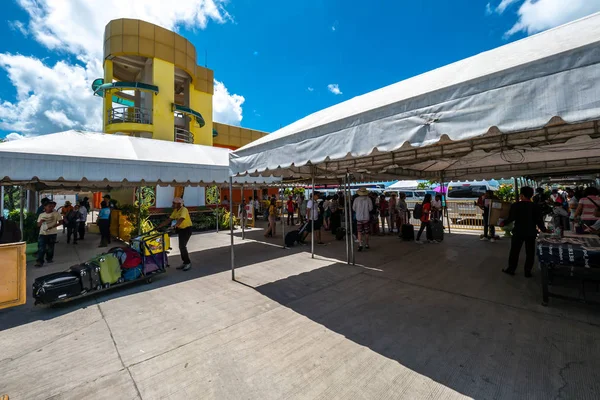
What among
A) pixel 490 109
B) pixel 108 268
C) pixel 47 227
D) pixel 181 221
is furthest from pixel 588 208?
pixel 47 227

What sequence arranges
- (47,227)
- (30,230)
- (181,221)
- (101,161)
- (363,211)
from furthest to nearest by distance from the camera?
(30,230), (363,211), (47,227), (181,221), (101,161)

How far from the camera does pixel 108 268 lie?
15.5 ft

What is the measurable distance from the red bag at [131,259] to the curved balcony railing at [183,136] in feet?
54.3

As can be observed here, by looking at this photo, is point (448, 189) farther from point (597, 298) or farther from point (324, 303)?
point (324, 303)

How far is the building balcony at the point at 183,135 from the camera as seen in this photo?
19.8m

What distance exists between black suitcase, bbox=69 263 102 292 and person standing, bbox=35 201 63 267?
3233mm

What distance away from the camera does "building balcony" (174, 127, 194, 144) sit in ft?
65.1

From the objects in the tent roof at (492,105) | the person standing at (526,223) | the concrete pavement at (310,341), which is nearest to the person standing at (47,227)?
the concrete pavement at (310,341)

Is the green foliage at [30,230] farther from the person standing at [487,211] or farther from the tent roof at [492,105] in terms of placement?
the person standing at [487,211]

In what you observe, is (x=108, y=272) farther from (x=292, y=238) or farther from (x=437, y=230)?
(x=437, y=230)

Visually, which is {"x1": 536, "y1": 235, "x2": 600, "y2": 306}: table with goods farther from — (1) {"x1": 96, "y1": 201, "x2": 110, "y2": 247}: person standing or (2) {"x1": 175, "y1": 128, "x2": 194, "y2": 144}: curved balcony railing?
(2) {"x1": 175, "y1": 128, "x2": 194, "y2": 144}: curved balcony railing

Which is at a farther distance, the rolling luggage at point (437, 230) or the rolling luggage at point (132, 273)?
the rolling luggage at point (437, 230)

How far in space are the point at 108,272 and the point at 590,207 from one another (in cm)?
972

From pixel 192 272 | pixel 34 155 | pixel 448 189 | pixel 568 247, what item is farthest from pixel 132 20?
pixel 448 189
